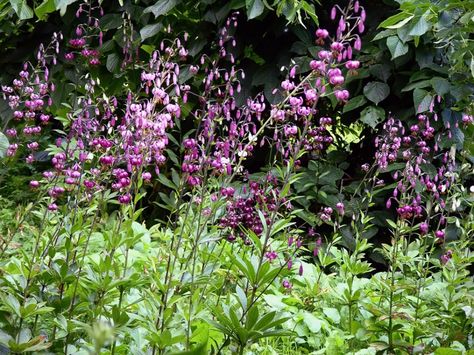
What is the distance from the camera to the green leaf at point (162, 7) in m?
3.60

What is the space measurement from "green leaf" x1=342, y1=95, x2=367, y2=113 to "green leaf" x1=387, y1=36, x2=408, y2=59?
1.22ft

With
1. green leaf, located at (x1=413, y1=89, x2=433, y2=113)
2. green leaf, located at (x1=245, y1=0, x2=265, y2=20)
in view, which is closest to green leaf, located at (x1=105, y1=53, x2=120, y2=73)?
green leaf, located at (x1=245, y1=0, x2=265, y2=20)

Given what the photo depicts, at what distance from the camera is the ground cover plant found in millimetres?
1875

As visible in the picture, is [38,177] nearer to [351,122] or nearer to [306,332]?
[351,122]

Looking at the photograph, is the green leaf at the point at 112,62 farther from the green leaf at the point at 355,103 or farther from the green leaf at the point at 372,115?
the green leaf at the point at 372,115

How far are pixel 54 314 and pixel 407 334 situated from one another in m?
1.28

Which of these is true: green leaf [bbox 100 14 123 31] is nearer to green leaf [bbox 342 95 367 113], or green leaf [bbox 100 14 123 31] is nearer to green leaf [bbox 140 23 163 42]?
green leaf [bbox 140 23 163 42]

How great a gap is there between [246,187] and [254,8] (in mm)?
949

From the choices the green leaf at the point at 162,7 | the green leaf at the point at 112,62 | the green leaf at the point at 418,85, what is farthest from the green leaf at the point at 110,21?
the green leaf at the point at 418,85


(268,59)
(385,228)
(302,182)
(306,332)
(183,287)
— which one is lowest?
(306,332)

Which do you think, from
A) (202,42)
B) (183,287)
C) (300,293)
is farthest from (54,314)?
(202,42)

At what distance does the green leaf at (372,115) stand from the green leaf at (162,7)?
124 centimetres

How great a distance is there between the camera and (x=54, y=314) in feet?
6.16

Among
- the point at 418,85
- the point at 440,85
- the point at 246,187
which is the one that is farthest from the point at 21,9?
the point at 440,85
